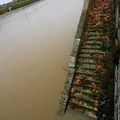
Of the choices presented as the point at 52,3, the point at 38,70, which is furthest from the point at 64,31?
the point at 52,3

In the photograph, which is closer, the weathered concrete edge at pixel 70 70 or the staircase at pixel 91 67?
the staircase at pixel 91 67

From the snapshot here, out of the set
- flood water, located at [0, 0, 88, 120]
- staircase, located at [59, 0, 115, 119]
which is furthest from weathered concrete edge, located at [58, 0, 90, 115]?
flood water, located at [0, 0, 88, 120]

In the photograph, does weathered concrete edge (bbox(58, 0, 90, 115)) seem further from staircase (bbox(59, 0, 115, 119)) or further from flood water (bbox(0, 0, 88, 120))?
flood water (bbox(0, 0, 88, 120))

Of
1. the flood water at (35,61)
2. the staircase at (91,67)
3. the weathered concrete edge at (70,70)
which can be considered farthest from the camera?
the flood water at (35,61)

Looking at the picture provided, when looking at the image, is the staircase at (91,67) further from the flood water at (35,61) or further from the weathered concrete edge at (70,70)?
the flood water at (35,61)

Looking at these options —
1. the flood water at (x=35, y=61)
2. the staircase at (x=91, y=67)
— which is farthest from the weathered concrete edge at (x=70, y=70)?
the flood water at (x=35, y=61)

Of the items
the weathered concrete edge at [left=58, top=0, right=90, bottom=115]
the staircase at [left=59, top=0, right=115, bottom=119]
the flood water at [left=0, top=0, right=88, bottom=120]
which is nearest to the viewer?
the staircase at [left=59, top=0, right=115, bottom=119]

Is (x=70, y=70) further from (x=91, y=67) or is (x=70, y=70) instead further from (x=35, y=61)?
(x=35, y=61)

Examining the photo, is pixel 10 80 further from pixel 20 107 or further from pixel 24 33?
pixel 24 33
